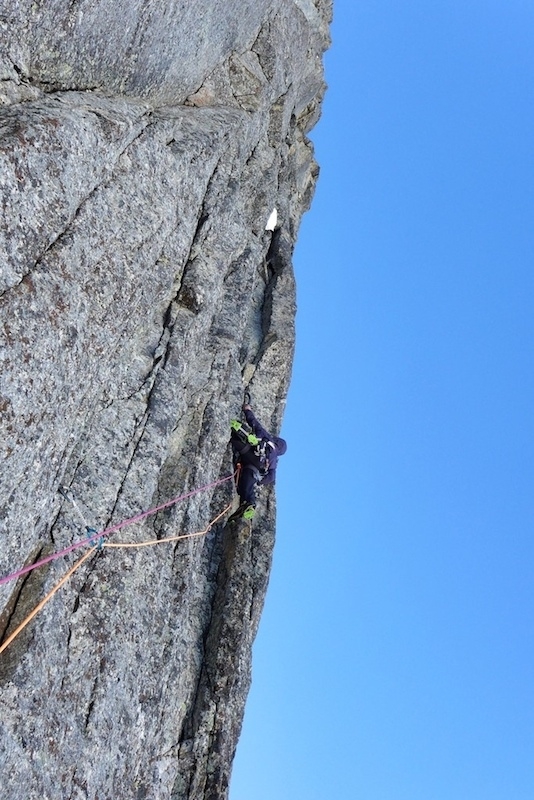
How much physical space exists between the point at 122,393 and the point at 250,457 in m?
5.58

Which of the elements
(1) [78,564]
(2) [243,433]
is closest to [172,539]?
(1) [78,564]

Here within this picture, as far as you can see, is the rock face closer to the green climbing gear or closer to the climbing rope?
the climbing rope

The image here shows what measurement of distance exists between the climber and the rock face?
0.44m

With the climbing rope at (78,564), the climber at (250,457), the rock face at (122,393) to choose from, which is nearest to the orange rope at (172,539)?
the climbing rope at (78,564)

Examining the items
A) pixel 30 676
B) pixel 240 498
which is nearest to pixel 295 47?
pixel 240 498

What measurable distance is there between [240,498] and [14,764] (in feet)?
31.2

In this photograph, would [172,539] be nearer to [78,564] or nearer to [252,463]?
[78,564]

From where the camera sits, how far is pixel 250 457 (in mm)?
17469

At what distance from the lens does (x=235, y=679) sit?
1416 cm

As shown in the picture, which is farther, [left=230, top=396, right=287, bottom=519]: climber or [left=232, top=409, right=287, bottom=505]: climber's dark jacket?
[left=232, top=409, right=287, bottom=505]: climber's dark jacket

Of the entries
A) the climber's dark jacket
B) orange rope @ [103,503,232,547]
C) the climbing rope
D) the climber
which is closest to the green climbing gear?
the climber

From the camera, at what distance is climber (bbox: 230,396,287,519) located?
56.2 ft

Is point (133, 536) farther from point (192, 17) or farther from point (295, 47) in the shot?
point (295, 47)

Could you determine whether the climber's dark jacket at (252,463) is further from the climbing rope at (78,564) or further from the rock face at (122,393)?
the climbing rope at (78,564)
